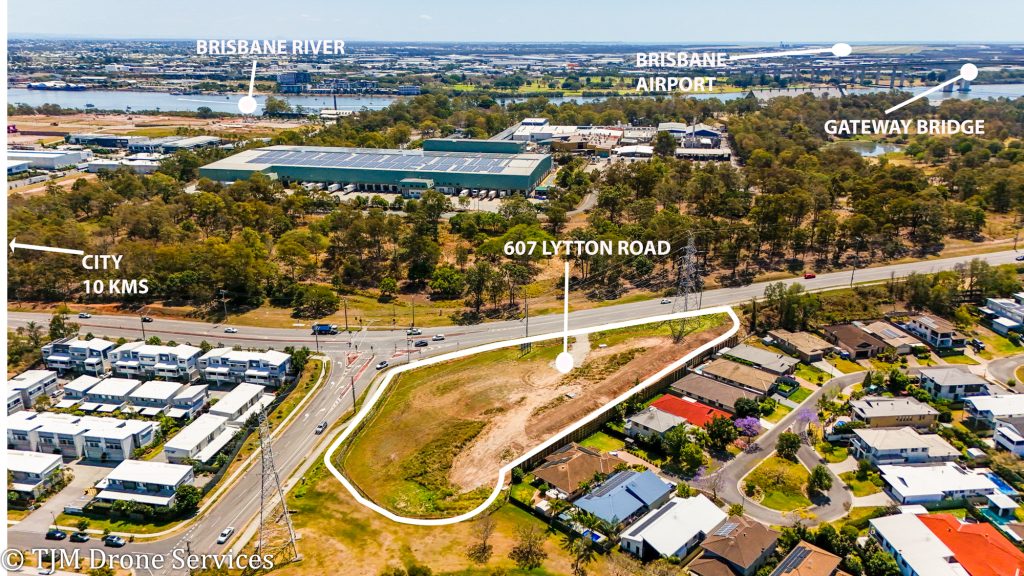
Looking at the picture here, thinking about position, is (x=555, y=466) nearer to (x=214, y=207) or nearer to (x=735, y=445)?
(x=735, y=445)

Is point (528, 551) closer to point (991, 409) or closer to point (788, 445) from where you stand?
point (788, 445)

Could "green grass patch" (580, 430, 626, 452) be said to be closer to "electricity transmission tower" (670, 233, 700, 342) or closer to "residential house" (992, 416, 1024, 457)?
"electricity transmission tower" (670, 233, 700, 342)

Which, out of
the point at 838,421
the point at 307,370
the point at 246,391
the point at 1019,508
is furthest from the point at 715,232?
the point at 246,391

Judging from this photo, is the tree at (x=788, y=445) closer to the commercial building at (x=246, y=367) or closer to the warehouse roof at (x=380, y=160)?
the commercial building at (x=246, y=367)

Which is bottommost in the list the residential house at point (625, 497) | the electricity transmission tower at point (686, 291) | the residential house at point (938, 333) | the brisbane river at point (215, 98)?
the residential house at point (625, 497)

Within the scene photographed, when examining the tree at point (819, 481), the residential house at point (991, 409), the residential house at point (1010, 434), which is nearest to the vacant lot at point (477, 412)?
the tree at point (819, 481)

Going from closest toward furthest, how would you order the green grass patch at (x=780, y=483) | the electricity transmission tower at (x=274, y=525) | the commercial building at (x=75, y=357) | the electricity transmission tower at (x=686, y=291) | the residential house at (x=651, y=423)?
the electricity transmission tower at (x=274, y=525) → the green grass patch at (x=780, y=483) → the residential house at (x=651, y=423) → the commercial building at (x=75, y=357) → the electricity transmission tower at (x=686, y=291)

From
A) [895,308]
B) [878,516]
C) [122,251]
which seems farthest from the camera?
[122,251]
